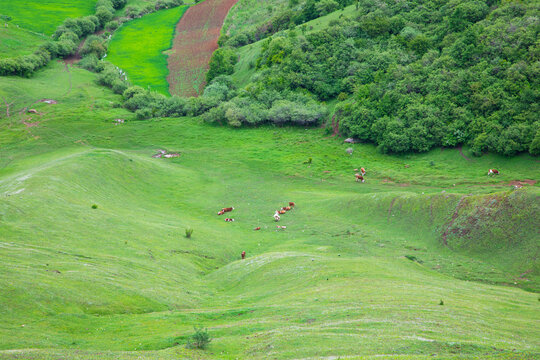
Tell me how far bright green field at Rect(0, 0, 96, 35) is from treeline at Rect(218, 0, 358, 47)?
6427cm

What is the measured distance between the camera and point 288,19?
142750mm

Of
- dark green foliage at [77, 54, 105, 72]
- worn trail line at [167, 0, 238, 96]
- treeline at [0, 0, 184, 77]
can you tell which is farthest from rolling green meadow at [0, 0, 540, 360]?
dark green foliage at [77, 54, 105, 72]

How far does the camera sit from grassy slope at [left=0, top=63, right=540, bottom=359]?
22.5m

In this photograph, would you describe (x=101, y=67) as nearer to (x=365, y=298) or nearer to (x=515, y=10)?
(x=515, y=10)

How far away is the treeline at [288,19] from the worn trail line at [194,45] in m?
9.62

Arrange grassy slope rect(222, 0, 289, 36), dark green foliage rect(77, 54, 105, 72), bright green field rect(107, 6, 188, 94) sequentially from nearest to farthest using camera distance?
dark green foliage rect(77, 54, 105, 72)
bright green field rect(107, 6, 188, 94)
grassy slope rect(222, 0, 289, 36)

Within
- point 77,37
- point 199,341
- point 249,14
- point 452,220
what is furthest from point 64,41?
point 199,341

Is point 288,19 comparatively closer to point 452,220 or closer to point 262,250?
point 262,250

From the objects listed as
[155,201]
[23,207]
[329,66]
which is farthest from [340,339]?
[329,66]

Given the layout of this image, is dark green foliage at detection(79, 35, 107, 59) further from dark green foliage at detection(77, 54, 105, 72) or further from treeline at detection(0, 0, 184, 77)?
dark green foliage at detection(77, 54, 105, 72)

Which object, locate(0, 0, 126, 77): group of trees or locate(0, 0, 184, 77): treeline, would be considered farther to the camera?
locate(0, 0, 184, 77): treeline

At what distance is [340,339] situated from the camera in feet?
68.6

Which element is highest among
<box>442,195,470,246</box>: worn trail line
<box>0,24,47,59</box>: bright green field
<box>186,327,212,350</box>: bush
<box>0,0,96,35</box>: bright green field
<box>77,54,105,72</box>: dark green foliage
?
<box>0,0,96,35</box>: bright green field

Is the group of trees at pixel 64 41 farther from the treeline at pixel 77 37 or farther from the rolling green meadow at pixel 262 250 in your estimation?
the rolling green meadow at pixel 262 250
